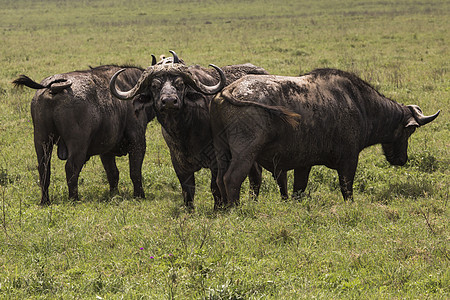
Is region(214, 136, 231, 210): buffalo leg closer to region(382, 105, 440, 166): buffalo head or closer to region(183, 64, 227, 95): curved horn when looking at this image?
region(183, 64, 227, 95): curved horn

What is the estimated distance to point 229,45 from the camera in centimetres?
2558

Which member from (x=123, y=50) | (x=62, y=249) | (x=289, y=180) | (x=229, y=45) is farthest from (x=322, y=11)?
(x=62, y=249)

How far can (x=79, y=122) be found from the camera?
7.55 m

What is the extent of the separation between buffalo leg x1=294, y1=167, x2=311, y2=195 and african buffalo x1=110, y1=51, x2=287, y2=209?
1238 millimetres

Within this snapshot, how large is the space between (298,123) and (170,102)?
5.46 feet

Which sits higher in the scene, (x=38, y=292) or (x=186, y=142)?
(x=186, y=142)

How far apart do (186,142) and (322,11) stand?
38968 millimetres

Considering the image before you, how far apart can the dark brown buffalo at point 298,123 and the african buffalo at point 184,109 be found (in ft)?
0.85

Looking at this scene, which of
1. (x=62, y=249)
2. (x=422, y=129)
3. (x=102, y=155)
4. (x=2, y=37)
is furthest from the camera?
(x=2, y=37)

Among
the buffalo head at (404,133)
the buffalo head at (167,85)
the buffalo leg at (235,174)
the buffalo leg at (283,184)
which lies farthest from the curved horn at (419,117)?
the buffalo head at (167,85)

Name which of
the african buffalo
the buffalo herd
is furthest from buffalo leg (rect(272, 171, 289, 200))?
the african buffalo

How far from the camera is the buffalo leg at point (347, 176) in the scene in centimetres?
742

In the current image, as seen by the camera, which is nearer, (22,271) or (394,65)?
(22,271)

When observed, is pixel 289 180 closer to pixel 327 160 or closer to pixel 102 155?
pixel 327 160
